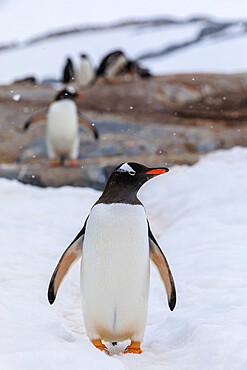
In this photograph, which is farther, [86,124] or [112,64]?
[112,64]

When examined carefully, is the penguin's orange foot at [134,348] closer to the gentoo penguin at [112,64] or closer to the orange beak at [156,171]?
the orange beak at [156,171]

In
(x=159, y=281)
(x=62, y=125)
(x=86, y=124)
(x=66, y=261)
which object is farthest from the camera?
(x=86, y=124)

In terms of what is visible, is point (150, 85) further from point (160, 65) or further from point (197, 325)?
point (160, 65)

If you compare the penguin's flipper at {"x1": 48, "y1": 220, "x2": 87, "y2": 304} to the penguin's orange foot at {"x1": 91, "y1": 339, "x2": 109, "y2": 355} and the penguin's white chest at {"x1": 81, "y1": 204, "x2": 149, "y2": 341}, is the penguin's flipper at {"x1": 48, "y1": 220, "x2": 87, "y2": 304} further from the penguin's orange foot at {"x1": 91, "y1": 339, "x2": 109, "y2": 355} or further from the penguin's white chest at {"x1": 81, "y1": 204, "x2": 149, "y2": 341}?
the penguin's orange foot at {"x1": 91, "y1": 339, "x2": 109, "y2": 355}

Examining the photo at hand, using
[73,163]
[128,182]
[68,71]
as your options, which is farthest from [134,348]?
[68,71]

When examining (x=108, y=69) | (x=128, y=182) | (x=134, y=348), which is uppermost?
(x=128, y=182)

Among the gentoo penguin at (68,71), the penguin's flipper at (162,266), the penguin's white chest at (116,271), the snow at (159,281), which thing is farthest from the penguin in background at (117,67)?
the penguin's white chest at (116,271)

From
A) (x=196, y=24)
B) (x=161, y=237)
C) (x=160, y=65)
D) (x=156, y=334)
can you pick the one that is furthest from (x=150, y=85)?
(x=196, y=24)

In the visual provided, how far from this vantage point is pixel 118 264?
5.73ft

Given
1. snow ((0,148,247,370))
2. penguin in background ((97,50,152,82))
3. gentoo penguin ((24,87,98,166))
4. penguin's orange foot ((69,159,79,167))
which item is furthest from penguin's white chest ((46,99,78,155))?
penguin in background ((97,50,152,82))

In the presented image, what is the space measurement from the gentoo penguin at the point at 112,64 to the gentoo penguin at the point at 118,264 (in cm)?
988

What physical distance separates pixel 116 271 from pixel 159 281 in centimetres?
96

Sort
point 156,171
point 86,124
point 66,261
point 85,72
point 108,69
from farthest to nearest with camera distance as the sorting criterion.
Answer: point 85,72
point 108,69
point 86,124
point 66,261
point 156,171

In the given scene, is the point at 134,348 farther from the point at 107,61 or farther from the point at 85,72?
the point at 85,72
